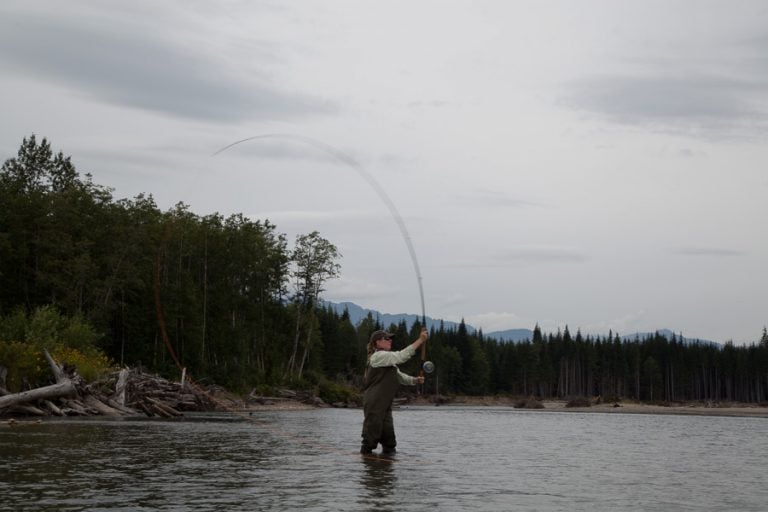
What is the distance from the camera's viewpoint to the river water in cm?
1230

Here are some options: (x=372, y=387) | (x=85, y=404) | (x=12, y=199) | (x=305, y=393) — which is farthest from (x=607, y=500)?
(x=305, y=393)

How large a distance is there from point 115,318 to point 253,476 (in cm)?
6089

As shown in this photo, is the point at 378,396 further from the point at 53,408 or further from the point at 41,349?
the point at 41,349

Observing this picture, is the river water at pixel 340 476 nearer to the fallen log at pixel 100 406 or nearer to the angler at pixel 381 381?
the angler at pixel 381 381

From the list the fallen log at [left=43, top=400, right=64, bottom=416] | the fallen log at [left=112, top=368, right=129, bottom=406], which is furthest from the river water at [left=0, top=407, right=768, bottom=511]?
the fallen log at [left=112, top=368, right=129, bottom=406]

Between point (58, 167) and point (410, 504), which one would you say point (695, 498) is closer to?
point (410, 504)

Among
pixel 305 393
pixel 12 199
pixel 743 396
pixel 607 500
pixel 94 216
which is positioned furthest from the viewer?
pixel 743 396

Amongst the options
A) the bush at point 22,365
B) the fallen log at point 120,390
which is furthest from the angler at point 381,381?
the fallen log at point 120,390

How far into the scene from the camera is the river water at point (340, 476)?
12305 mm

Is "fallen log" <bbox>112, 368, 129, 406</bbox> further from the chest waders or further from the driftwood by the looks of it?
the chest waders

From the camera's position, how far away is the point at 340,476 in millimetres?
15422

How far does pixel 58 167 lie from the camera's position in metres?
86.6

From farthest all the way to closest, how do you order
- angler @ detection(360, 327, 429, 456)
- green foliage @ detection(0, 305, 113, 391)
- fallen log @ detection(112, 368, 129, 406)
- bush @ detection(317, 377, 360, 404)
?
bush @ detection(317, 377, 360, 404) < fallen log @ detection(112, 368, 129, 406) < green foliage @ detection(0, 305, 113, 391) < angler @ detection(360, 327, 429, 456)

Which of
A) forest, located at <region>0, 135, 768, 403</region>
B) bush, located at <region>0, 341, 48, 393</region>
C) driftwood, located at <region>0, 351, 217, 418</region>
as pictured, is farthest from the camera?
forest, located at <region>0, 135, 768, 403</region>
